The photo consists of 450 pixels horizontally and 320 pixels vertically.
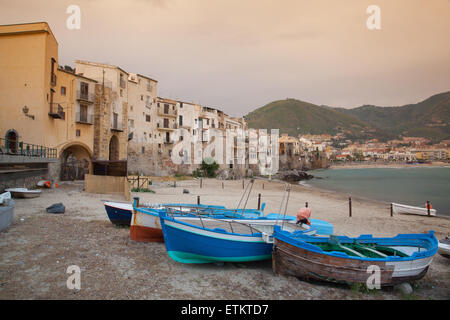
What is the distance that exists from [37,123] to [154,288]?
2432cm

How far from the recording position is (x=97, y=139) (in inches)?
1251

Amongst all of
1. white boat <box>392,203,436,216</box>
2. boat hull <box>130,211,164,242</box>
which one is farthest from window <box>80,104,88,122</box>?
white boat <box>392,203,436,216</box>

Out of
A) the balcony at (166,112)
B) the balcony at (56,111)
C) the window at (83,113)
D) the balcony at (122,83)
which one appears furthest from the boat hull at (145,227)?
the balcony at (166,112)

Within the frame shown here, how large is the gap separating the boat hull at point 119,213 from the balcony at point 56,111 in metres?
18.3

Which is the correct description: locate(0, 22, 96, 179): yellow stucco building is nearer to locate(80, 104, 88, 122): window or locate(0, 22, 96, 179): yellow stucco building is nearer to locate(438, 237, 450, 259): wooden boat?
locate(80, 104, 88, 122): window

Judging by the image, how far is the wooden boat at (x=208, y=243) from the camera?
7.64m

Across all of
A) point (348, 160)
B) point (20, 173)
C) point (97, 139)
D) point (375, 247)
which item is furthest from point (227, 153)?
point (348, 160)

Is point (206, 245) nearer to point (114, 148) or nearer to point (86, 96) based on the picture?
point (86, 96)

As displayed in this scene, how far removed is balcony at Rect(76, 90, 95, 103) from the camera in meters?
28.7

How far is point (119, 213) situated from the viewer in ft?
38.7

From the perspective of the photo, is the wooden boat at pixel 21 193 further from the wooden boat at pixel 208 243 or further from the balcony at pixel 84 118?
the balcony at pixel 84 118

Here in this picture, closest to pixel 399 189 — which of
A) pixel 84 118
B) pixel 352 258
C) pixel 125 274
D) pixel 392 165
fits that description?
pixel 352 258

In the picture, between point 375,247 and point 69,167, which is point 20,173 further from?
point 375,247

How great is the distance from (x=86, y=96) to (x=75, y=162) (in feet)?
25.5
